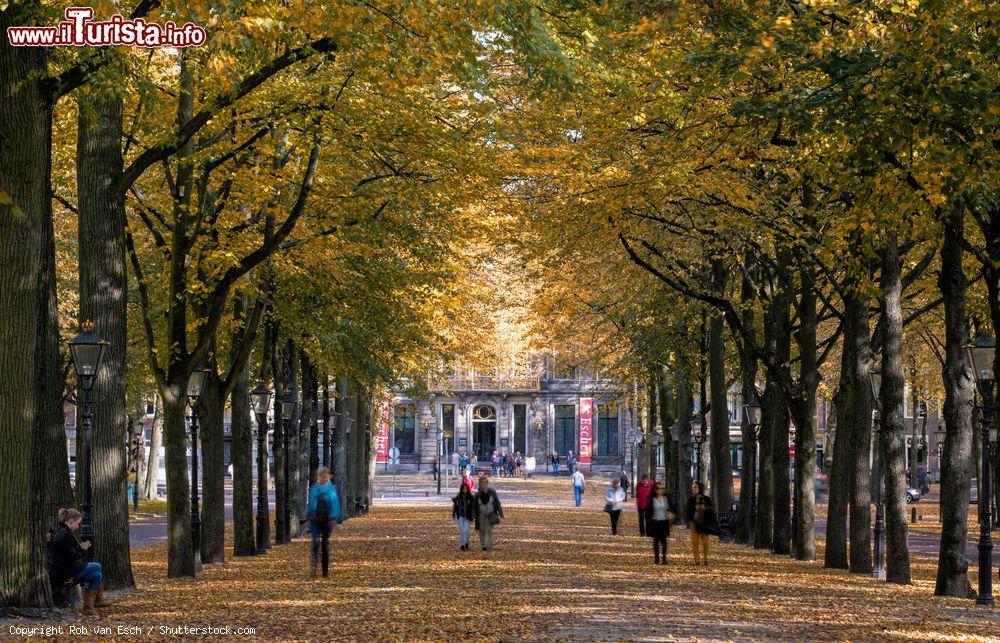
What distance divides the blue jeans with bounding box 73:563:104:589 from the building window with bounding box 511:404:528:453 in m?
89.1

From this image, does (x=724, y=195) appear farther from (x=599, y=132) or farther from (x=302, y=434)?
(x=302, y=434)

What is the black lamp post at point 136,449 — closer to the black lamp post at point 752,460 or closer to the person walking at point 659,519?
the black lamp post at point 752,460

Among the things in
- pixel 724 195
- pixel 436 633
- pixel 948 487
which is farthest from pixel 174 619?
pixel 724 195

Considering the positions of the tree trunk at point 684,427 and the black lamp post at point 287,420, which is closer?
the black lamp post at point 287,420

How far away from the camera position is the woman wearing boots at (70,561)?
15.1 m

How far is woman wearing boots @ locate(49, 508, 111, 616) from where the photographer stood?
1507cm

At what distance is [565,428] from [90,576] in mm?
89208

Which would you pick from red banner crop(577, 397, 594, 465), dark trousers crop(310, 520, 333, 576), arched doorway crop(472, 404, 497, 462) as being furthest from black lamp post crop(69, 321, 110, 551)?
arched doorway crop(472, 404, 497, 462)

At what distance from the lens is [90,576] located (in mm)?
15453

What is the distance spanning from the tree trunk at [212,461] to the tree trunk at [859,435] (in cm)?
1073

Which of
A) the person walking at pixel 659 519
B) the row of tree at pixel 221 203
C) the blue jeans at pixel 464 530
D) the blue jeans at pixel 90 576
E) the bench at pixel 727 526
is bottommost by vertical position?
the bench at pixel 727 526

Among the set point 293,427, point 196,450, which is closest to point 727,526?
point 293,427

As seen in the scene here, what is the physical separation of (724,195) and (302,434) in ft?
54.7

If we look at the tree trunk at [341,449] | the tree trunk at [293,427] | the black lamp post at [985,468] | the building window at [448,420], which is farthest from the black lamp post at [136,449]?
the building window at [448,420]
